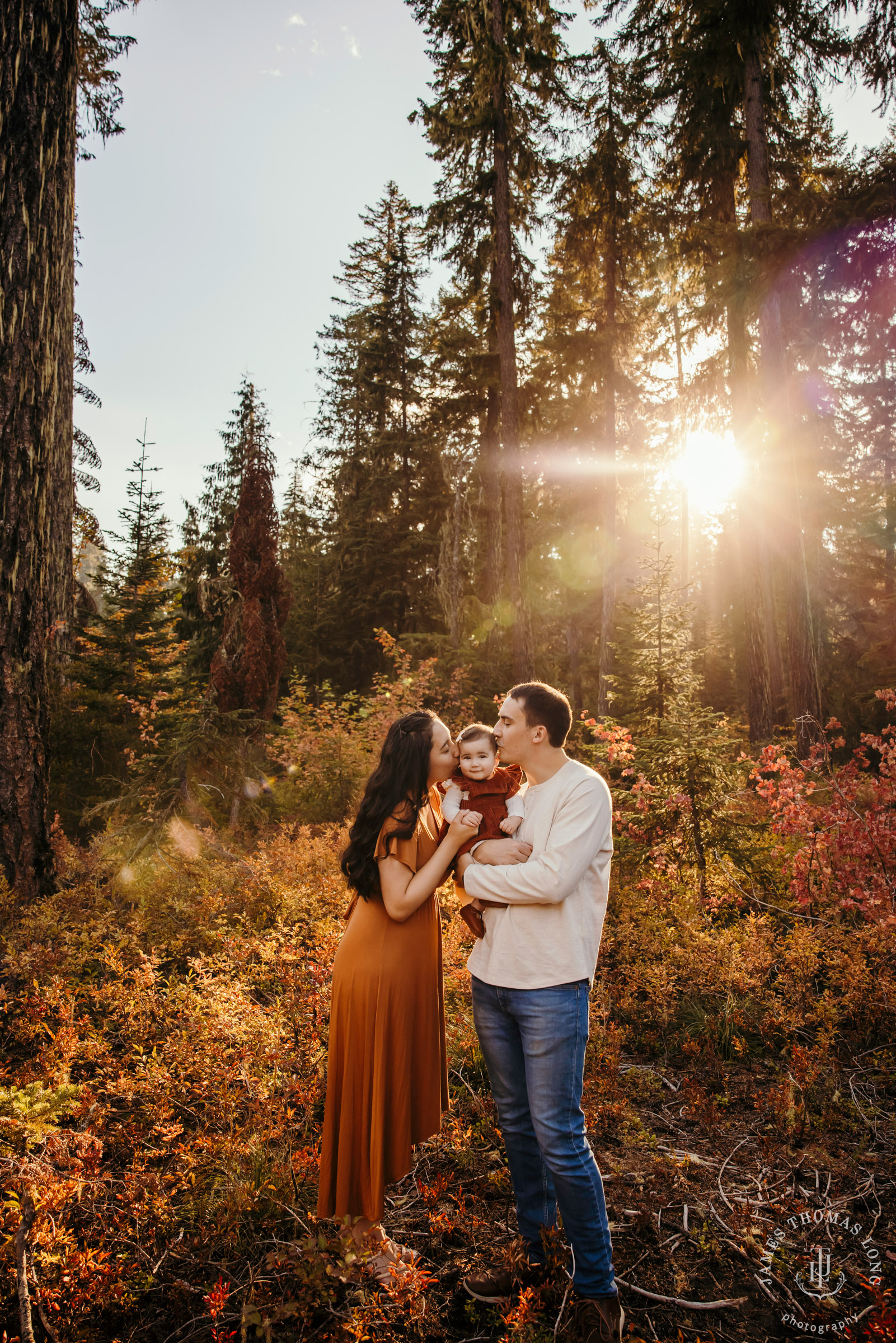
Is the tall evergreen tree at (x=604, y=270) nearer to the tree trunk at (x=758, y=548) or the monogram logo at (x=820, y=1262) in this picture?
the tree trunk at (x=758, y=548)

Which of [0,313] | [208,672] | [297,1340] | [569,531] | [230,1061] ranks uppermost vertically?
[569,531]

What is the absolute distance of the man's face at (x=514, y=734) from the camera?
241 cm

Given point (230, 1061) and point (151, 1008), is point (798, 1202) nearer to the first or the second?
point (230, 1061)

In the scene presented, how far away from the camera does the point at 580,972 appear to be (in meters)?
2.20

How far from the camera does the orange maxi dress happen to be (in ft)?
7.86

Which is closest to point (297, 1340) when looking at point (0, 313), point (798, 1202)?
point (798, 1202)

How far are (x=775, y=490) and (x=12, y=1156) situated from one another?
12.5 m

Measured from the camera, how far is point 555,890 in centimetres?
215

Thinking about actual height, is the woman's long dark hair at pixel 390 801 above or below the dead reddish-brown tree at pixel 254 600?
below

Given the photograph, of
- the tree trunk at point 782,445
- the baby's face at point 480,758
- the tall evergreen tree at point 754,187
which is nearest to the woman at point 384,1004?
the baby's face at point 480,758

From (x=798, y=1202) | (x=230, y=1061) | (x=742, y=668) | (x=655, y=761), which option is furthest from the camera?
(x=742, y=668)

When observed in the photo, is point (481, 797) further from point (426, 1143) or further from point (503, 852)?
point (426, 1143)

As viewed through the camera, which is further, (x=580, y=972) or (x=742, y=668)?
(x=742, y=668)

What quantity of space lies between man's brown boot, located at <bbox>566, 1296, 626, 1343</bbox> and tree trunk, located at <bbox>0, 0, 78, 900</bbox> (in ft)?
14.0
